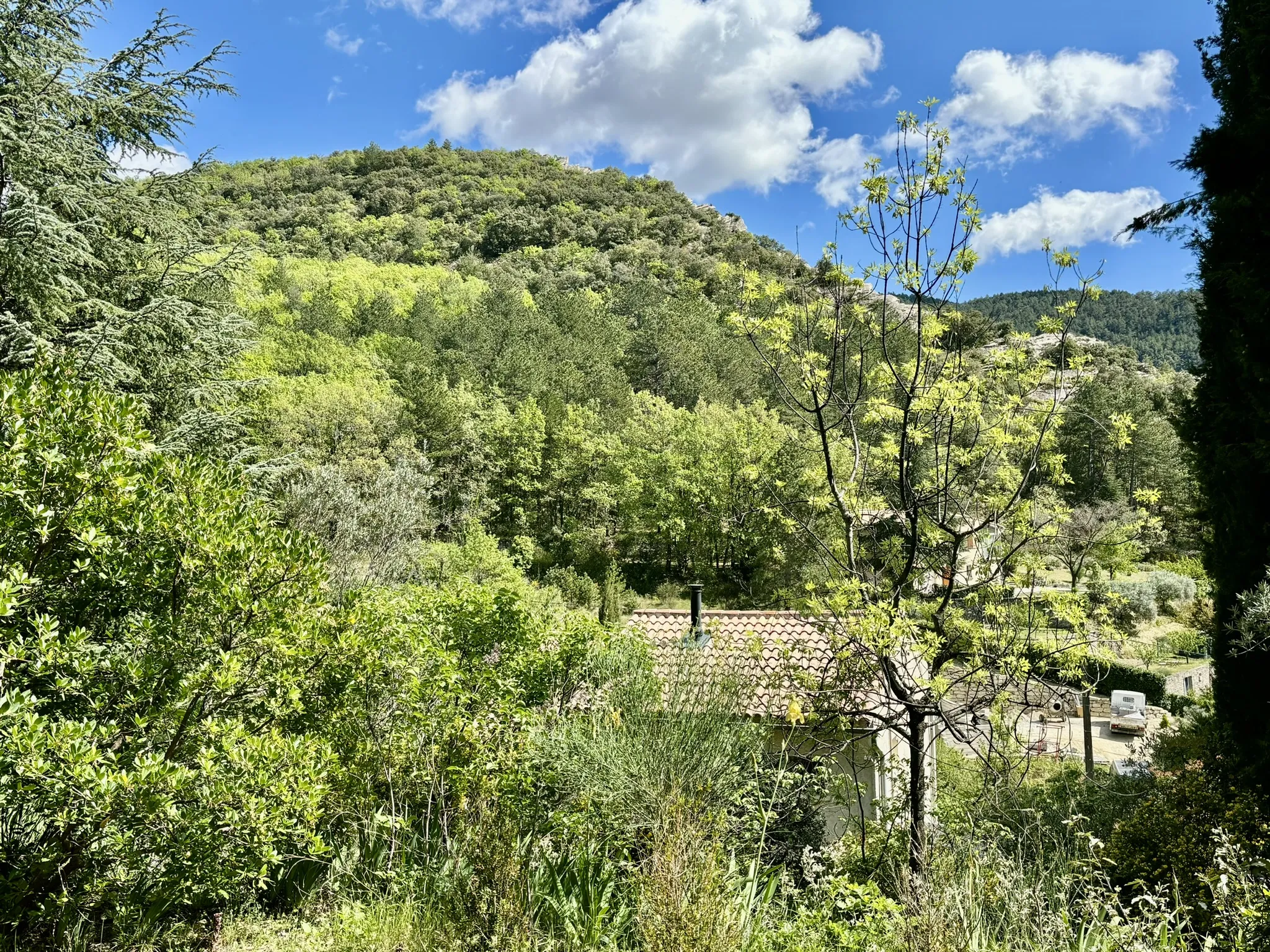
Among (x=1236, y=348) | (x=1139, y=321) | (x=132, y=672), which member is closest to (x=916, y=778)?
(x=132, y=672)

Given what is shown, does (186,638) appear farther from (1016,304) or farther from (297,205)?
(1016,304)

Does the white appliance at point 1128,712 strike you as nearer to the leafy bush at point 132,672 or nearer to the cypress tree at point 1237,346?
the cypress tree at point 1237,346

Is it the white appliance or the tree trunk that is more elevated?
the tree trunk

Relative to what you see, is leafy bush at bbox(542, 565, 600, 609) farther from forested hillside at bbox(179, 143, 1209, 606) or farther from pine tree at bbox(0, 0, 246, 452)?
pine tree at bbox(0, 0, 246, 452)

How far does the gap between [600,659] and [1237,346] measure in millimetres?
6774

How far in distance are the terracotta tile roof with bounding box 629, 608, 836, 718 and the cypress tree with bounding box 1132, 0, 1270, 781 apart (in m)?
3.95

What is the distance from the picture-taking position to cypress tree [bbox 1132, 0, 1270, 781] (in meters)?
6.54

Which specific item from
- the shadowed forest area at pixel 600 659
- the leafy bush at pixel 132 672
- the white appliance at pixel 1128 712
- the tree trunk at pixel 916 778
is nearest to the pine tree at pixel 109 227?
the shadowed forest area at pixel 600 659

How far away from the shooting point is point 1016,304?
78.4 m

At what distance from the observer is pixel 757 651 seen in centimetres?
511

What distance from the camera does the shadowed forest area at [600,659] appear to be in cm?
350

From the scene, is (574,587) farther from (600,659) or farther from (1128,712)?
(600,659)

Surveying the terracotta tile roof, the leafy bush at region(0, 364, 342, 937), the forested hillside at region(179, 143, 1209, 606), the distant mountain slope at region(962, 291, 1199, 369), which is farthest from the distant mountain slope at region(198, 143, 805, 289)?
the leafy bush at region(0, 364, 342, 937)

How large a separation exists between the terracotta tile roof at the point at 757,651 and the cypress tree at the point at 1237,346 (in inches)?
156
